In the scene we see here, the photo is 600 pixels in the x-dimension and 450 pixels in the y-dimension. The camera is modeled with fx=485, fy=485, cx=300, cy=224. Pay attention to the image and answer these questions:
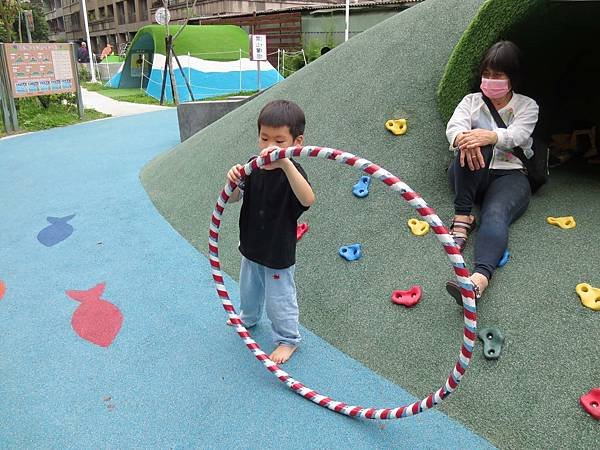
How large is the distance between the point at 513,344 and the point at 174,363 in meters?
1.88

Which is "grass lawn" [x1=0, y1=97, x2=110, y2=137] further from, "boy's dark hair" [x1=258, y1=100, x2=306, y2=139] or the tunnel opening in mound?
the tunnel opening in mound

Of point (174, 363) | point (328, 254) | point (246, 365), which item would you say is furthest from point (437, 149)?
point (174, 363)

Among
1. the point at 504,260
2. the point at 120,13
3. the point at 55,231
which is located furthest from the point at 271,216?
the point at 120,13

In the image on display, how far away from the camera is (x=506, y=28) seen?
352 cm

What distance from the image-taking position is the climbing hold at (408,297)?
2969 mm

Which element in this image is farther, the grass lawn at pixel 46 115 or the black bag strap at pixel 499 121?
the grass lawn at pixel 46 115

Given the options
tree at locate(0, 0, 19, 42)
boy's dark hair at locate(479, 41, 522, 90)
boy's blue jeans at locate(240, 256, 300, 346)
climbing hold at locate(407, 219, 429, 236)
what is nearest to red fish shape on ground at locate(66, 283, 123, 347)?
boy's blue jeans at locate(240, 256, 300, 346)

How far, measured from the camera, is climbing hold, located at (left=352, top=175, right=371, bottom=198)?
390cm

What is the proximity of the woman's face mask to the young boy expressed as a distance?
4.76ft

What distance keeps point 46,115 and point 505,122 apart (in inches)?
484

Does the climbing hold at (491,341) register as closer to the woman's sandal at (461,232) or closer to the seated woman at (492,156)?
the seated woman at (492,156)

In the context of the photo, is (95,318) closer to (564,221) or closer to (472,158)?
(472,158)

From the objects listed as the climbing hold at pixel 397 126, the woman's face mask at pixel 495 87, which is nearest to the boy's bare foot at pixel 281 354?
the woman's face mask at pixel 495 87

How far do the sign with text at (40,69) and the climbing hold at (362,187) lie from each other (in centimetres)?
953
